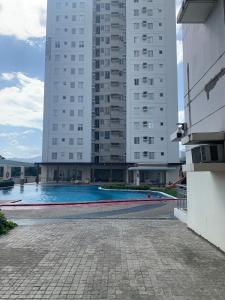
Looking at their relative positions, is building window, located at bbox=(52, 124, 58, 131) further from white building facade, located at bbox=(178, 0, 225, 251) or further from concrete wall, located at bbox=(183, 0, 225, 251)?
white building facade, located at bbox=(178, 0, 225, 251)

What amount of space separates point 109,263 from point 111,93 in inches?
1953

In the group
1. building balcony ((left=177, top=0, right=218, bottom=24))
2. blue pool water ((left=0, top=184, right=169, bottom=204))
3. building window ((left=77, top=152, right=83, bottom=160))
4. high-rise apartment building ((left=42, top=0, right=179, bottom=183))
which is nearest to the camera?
building balcony ((left=177, top=0, right=218, bottom=24))

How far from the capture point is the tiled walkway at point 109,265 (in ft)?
16.5

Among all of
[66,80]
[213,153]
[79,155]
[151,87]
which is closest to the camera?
[213,153]

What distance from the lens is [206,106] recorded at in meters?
8.17

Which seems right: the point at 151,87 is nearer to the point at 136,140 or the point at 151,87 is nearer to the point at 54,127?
the point at 136,140

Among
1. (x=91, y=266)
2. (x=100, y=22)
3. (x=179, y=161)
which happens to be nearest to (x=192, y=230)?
(x=91, y=266)

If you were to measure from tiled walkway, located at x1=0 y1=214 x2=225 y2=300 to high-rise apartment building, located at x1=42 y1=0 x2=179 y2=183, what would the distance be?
35757mm

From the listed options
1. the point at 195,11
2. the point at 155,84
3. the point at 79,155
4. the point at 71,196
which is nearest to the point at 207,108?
the point at 195,11

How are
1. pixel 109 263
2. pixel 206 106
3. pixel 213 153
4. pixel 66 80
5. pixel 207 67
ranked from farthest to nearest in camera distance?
pixel 66 80, pixel 206 106, pixel 207 67, pixel 213 153, pixel 109 263

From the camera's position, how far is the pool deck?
5.03 metres

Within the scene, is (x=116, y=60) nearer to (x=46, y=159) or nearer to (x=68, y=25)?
(x=68, y=25)

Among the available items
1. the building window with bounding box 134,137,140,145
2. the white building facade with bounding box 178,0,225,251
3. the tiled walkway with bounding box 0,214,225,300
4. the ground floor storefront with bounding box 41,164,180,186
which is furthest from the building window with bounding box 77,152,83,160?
the white building facade with bounding box 178,0,225,251

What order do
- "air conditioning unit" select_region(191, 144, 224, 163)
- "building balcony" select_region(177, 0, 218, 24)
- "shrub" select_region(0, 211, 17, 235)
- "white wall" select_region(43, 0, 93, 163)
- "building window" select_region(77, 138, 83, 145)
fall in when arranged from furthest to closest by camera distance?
1. "white wall" select_region(43, 0, 93, 163)
2. "building window" select_region(77, 138, 83, 145)
3. "shrub" select_region(0, 211, 17, 235)
4. "building balcony" select_region(177, 0, 218, 24)
5. "air conditioning unit" select_region(191, 144, 224, 163)
